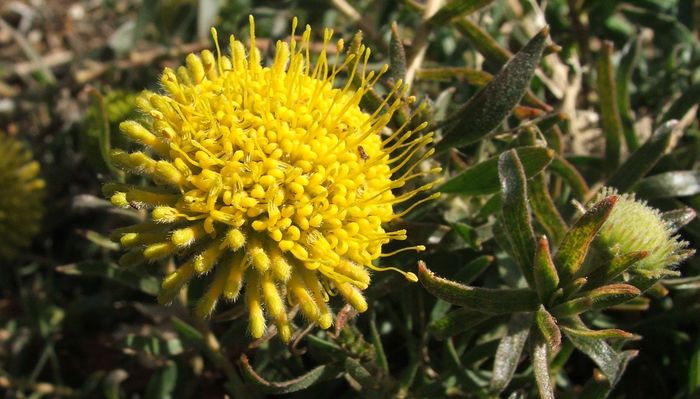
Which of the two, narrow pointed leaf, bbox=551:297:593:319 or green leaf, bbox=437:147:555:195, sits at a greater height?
green leaf, bbox=437:147:555:195

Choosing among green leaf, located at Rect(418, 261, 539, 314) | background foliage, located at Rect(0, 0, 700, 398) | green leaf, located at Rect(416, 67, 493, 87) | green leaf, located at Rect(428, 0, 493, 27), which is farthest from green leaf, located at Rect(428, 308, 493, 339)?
green leaf, located at Rect(428, 0, 493, 27)

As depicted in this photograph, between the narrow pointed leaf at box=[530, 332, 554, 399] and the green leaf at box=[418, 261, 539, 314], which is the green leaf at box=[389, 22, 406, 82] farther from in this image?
the narrow pointed leaf at box=[530, 332, 554, 399]

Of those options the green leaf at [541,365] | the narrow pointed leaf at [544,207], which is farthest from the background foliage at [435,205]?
the green leaf at [541,365]

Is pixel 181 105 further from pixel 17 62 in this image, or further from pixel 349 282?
pixel 17 62

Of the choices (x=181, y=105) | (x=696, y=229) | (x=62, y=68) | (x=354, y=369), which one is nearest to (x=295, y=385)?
(x=354, y=369)

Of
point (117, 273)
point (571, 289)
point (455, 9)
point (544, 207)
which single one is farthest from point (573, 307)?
point (117, 273)

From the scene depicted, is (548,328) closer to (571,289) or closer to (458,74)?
(571,289)

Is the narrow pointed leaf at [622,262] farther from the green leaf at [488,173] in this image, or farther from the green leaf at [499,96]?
the green leaf at [499,96]
